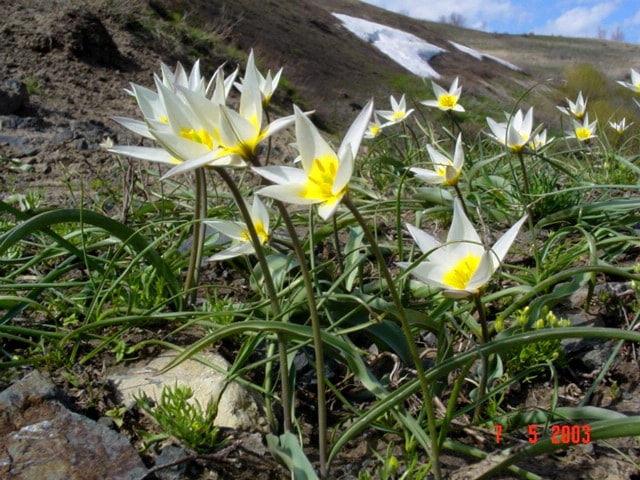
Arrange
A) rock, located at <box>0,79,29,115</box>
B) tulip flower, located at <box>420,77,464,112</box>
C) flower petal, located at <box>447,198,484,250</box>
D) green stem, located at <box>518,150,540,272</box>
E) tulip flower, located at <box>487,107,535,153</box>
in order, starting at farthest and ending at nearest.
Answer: rock, located at <box>0,79,29,115</box>
tulip flower, located at <box>420,77,464,112</box>
tulip flower, located at <box>487,107,535,153</box>
green stem, located at <box>518,150,540,272</box>
flower petal, located at <box>447,198,484,250</box>

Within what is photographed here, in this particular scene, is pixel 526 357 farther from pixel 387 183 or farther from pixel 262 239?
pixel 387 183

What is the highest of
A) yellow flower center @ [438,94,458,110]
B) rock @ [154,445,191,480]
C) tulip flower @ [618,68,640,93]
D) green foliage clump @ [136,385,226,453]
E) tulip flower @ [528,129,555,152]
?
tulip flower @ [618,68,640,93]

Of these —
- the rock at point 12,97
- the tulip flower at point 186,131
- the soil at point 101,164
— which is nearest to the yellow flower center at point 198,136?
the tulip flower at point 186,131

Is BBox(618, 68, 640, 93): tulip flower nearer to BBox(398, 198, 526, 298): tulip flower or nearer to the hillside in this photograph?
the hillside

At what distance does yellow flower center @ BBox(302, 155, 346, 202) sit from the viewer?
0.75 m

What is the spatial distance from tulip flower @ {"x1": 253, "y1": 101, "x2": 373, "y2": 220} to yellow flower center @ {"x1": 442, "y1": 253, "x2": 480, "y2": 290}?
0.24 metres

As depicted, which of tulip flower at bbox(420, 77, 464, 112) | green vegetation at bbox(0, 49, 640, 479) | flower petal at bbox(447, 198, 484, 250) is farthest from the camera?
tulip flower at bbox(420, 77, 464, 112)

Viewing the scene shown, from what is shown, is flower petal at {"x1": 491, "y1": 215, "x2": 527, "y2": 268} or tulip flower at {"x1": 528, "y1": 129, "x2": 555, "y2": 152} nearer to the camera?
flower petal at {"x1": 491, "y1": 215, "x2": 527, "y2": 268}

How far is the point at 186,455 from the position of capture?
3.25 feet

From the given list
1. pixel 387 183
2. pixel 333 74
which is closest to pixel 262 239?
pixel 387 183

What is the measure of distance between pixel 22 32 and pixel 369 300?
454 centimetres

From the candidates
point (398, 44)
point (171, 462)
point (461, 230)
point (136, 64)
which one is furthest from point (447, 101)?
point (398, 44)

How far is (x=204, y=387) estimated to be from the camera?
1184mm

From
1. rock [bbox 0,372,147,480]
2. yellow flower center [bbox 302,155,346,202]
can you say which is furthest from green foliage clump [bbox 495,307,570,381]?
rock [bbox 0,372,147,480]
